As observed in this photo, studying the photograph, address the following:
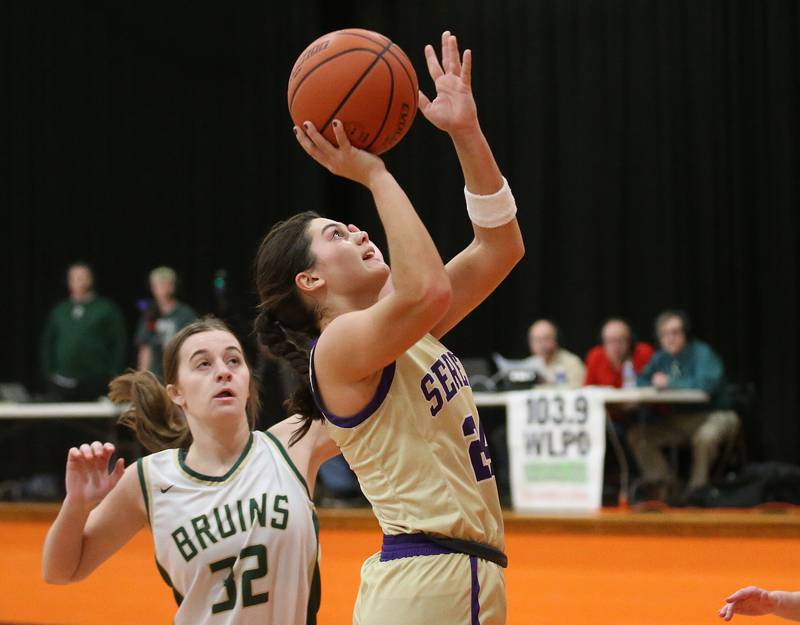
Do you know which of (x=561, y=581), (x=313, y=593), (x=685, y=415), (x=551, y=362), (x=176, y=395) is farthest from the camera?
(x=551, y=362)

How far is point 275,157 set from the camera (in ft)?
39.3

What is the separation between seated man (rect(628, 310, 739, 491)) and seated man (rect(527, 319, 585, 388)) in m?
0.51

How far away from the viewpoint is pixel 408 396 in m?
2.12

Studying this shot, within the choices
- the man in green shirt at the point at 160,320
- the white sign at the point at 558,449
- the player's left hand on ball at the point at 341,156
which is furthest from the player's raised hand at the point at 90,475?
the man in green shirt at the point at 160,320

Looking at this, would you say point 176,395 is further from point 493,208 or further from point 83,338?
point 83,338

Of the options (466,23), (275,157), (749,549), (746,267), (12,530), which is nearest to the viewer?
(749,549)

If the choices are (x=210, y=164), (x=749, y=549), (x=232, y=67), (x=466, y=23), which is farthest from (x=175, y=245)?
(x=749, y=549)

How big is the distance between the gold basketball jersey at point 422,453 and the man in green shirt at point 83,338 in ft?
24.6

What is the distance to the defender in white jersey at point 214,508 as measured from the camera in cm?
266

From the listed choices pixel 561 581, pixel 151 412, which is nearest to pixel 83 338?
pixel 561 581

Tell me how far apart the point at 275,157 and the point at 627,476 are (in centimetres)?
564

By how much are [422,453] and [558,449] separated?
211 inches

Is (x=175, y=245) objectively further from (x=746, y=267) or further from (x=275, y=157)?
(x=746, y=267)

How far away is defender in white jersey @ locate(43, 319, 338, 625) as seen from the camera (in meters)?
2.66
